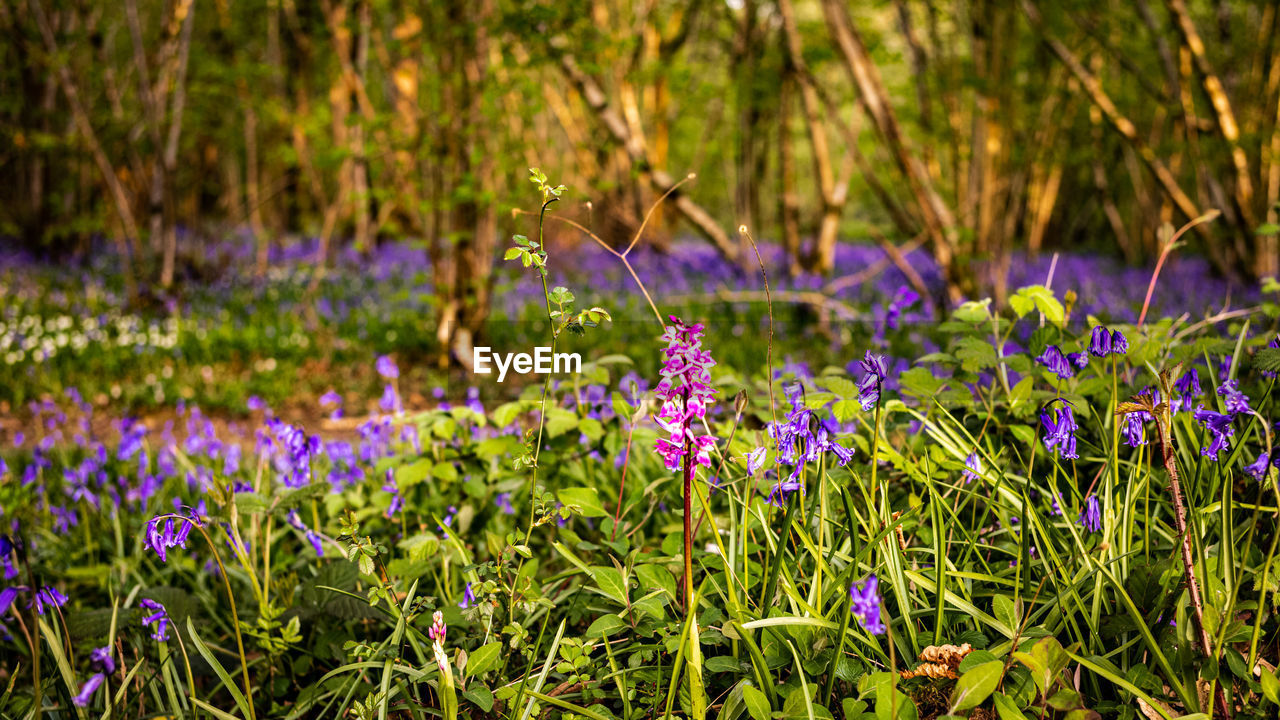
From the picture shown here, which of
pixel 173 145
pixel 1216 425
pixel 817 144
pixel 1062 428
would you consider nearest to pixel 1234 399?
pixel 1216 425

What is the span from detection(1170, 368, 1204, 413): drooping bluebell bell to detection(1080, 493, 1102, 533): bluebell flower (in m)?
0.30

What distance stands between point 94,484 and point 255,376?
247 centimetres

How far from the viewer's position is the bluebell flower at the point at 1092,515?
1444 millimetres

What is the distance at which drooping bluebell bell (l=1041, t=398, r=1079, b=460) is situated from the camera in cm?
139

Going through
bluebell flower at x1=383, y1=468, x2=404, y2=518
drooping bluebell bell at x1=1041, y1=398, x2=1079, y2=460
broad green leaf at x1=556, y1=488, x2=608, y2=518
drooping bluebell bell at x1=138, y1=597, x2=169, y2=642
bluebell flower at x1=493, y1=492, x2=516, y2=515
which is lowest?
drooping bluebell bell at x1=138, y1=597, x2=169, y2=642

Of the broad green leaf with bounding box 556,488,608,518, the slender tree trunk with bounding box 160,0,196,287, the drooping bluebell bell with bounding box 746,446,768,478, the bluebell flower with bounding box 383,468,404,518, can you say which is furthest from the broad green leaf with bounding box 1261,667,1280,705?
the slender tree trunk with bounding box 160,0,196,287

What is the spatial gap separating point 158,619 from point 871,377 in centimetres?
165

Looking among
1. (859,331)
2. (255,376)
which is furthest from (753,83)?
(255,376)

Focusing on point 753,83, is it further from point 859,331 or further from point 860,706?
point 860,706

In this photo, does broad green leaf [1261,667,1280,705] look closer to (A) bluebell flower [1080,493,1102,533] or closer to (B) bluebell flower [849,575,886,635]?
(A) bluebell flower [1080,493,1102,533]

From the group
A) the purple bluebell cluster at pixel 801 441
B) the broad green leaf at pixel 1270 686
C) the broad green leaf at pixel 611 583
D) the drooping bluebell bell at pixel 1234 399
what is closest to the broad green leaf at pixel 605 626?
the broad green leaf at pixel 611 583

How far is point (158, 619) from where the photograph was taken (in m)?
1.69

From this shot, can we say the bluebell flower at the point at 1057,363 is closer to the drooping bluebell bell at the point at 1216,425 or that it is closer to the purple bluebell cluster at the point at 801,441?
the drooping bluebell bell at the point at 1216,425

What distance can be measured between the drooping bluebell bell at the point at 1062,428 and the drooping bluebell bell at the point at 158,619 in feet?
6.18
